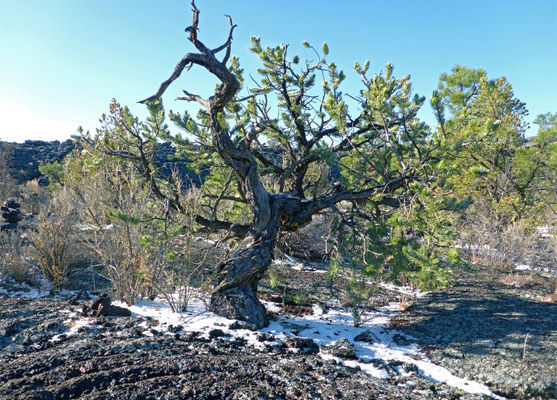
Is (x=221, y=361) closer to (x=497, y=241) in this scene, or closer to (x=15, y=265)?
(x=15, y=265)

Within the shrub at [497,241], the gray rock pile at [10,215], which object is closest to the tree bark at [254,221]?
the shrub at [497,241]

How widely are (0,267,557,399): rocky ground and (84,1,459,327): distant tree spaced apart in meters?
0.81

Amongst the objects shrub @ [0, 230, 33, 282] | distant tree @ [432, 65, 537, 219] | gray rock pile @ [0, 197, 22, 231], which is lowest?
shrub @ [0, 230, 33, 282]

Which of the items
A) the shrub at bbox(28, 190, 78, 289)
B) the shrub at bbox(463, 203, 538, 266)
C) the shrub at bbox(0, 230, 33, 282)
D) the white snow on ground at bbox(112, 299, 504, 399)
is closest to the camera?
the white snow on ground at bbox(112, 299, 504, 399)

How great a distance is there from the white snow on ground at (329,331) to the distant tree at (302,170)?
0.30 m

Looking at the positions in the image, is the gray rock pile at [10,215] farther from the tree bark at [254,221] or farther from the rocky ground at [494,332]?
the rocky ground at [494,332]

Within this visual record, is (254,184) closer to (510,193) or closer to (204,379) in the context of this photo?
(204,379)

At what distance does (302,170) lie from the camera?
5.51m

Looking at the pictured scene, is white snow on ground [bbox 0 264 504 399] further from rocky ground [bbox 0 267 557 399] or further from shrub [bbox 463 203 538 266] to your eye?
shrub [bbox 463 203 538 266]

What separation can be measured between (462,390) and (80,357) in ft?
9.85

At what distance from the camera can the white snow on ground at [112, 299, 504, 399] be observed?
3023 mm

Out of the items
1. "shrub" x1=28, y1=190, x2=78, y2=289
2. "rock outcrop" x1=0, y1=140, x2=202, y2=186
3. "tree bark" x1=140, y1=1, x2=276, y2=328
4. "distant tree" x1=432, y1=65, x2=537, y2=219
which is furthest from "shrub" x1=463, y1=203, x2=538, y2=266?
"rock outcrop" x1=0, y1=140, x2=202, y2=186

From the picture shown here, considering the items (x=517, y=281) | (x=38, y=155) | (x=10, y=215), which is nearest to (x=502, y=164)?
(x=517, y=281)

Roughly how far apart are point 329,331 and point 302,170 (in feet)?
8.40
